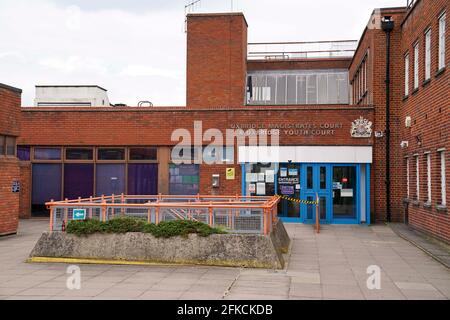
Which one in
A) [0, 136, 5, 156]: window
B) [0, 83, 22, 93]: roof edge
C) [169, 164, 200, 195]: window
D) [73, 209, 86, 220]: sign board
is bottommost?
[73, 209, 86, 220]: sign board

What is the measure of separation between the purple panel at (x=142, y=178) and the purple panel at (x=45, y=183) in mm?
3071

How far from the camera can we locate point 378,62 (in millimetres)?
20781

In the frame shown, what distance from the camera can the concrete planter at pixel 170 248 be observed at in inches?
462

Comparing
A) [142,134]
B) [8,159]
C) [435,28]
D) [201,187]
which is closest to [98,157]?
[142,134]

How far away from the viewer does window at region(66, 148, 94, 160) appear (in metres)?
22.9

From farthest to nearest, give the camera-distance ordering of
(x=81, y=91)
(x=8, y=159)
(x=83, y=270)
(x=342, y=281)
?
(x=81, y=91) < (x=8, y=159) < (x=83, y=270) < (x=342, y=281)

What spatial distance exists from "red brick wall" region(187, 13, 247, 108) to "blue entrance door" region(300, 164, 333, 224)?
25.9 ft

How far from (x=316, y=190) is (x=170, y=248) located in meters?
10.2

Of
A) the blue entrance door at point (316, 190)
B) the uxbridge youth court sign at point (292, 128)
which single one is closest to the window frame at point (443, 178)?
the blue entrance door at point (316, 190)

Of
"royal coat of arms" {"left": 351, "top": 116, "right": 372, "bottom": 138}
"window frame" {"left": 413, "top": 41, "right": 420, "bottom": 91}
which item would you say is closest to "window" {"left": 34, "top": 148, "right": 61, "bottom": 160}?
"royal coat of arms" {"left": 351, "top": 116, "right": 372, "bottom": 138}

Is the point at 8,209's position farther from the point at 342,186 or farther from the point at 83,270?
the point at 342,186

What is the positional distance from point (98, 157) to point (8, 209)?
6197mm

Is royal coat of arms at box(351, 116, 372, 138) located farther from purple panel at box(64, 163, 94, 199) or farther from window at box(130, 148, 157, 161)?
purple panel at box(64, 163, 94, 199)

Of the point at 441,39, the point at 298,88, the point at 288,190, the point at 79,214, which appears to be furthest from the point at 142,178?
the point at 298,88
